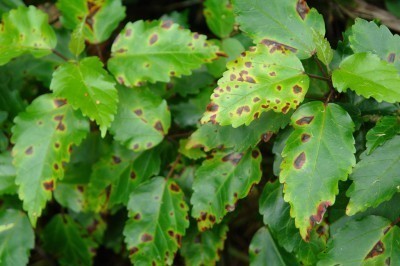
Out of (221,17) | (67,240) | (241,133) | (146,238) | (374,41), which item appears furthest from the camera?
(67,240)

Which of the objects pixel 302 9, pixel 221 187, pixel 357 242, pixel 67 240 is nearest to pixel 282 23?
pixel 302 9

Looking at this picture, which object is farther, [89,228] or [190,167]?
[89,228]

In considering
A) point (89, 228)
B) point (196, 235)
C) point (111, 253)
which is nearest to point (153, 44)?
point (196, 235)

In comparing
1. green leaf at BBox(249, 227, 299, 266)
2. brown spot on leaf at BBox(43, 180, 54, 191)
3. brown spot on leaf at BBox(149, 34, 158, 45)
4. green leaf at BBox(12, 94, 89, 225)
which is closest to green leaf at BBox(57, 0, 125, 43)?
brown spot on leaf at BBox(149, 34, 158, 45)

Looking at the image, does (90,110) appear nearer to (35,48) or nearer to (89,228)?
(35,48)

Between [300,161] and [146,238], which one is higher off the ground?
[300,161]

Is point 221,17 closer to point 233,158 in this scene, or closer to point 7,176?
point 233,158
